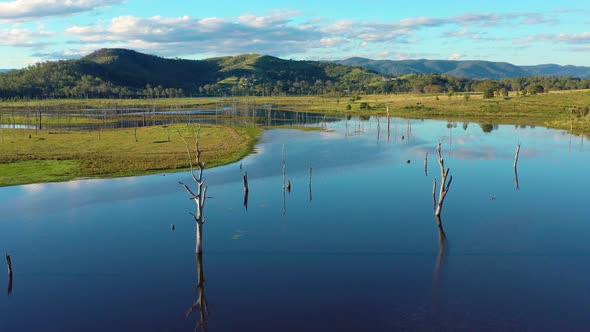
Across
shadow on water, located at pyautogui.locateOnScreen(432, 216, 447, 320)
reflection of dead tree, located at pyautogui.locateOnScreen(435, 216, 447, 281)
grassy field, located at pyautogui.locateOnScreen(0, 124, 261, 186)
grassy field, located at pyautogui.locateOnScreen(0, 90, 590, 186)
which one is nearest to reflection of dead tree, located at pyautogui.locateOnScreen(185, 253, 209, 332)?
shadow on water, located at pyautogui.locateOnScreen(432, 216, 447, 320)

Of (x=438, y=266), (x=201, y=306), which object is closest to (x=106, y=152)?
(x=201, y=306)

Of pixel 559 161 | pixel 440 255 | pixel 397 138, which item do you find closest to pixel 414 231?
pixel 440 255

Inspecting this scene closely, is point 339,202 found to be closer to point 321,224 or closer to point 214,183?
point 321,224

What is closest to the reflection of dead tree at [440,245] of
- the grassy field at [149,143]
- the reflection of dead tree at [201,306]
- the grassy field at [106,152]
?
the reflection of dead tree at [201,306]

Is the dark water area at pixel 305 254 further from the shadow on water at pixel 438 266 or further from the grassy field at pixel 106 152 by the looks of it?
the grassy field at pixel 106 152

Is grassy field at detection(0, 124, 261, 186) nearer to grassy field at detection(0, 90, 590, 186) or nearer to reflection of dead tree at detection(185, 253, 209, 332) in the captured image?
grassy field at detection(0, 90, 590, 186)
